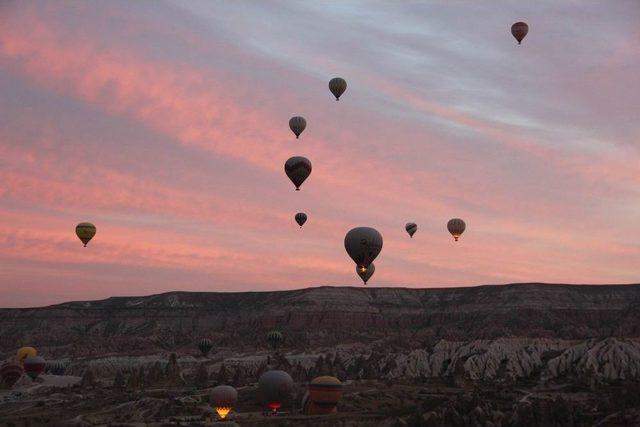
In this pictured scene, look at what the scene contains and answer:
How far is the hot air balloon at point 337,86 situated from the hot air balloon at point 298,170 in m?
9.65

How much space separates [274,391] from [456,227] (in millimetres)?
38437

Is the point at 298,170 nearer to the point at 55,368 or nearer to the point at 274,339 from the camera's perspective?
the point at 274,339

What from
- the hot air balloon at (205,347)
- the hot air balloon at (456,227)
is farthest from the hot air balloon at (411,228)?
the hot air balloon at (205,347)

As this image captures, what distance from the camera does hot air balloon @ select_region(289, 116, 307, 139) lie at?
348ft

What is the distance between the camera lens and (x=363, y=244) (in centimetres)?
8906

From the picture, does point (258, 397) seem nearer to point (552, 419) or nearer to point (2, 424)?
point (2, 424)

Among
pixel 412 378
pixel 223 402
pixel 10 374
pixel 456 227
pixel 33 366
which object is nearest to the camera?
pixel 223 402

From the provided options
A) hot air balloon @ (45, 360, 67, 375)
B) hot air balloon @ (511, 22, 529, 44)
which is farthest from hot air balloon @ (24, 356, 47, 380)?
hot air balloon @ (511, 22, 529, 44)

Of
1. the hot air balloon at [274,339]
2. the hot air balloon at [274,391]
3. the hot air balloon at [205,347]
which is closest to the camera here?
the hot air balloon at [274,391]

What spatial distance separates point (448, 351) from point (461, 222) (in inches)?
1620

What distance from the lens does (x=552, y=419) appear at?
77.6m

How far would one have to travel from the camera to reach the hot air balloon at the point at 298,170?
101375 millimetres

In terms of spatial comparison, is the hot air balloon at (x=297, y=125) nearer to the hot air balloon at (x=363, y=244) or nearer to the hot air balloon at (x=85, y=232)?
the hot air balloon at (x=363, y=244)

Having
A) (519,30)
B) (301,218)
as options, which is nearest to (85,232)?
(301,218)
